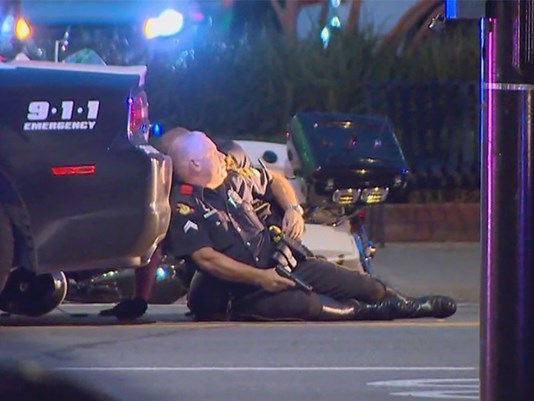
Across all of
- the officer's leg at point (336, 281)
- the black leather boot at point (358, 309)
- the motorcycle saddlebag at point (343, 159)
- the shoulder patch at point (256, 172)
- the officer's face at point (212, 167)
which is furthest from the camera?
the motorcycle saddlebag at point (343, 159)

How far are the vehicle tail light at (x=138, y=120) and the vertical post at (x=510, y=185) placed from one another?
375 centimetres

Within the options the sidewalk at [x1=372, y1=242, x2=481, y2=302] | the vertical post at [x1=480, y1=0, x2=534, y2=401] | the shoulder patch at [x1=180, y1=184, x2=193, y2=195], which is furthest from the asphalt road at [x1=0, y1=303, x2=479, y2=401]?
the vertical post at [x1=480, y1=0, x2=534, y2=401]

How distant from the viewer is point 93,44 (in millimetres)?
15508

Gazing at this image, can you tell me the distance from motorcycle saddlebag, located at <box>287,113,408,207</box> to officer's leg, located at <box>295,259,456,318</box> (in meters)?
0.65

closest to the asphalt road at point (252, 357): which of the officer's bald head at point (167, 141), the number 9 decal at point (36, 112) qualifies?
the officer's bald head at point (167, 141)

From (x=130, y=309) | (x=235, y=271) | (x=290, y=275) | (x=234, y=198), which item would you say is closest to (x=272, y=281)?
(x=290, y=275)

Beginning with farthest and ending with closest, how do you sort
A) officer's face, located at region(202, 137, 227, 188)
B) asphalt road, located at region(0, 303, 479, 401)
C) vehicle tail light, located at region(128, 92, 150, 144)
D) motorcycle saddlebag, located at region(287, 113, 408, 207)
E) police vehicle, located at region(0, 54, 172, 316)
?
1. motorcycle saddlebag, located at region(287, 113, 408, 207)
2. officer's face, located at region(202, 137, 227, 188)
3. vehicle tail light, located at region(128, 92, 150, 144)
4. police vehicle, located at region(0, 54, 172, 316)
5. asphalt road, located at region(0, 303, 479, 401)

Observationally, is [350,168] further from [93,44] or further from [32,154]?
[93,44]

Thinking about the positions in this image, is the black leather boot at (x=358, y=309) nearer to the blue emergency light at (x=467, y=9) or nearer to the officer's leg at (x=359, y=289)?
the officer's leg at (x=359, y=289)

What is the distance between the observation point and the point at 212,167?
368 inches

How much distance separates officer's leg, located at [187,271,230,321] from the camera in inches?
378

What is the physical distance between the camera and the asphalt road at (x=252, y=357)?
735 cm

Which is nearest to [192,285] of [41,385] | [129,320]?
[129,320]

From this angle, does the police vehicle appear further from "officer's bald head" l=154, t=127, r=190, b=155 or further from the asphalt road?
"officer's bald head" l=154, t=127, r=190, b=155
